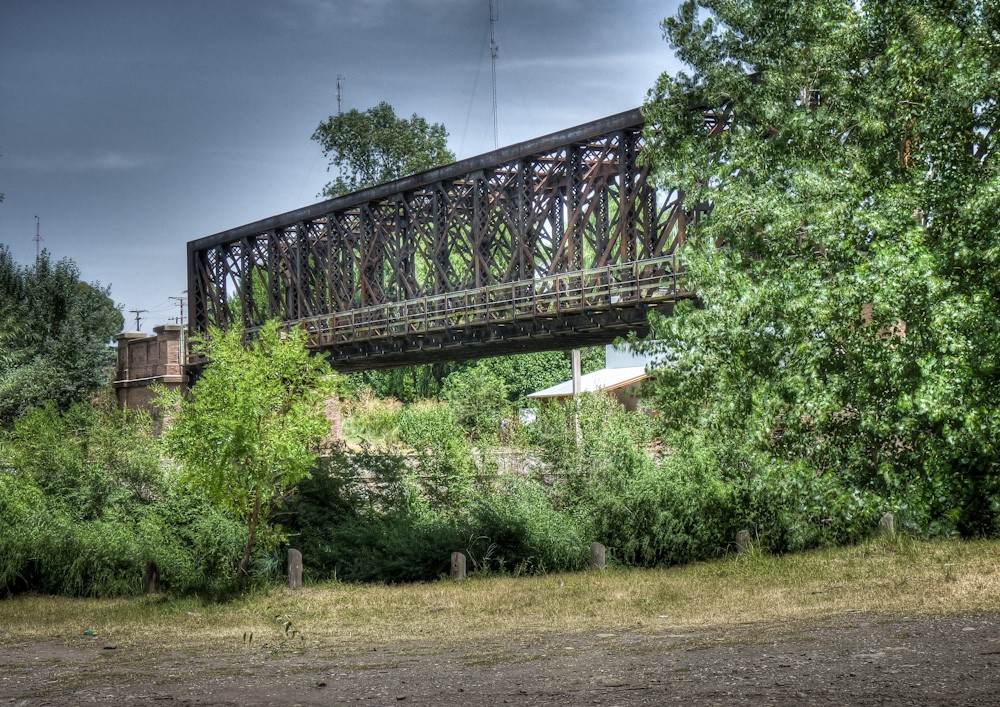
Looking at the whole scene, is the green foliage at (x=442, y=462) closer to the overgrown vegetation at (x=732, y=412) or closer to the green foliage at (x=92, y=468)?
the overgrown vegetation at (x=732, y=412)

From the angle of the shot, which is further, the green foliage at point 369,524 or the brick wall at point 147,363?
the brick wall at point 147,363

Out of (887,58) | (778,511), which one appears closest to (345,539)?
(778,511)

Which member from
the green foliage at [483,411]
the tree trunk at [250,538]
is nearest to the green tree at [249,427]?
the tree trunk at [250,538]

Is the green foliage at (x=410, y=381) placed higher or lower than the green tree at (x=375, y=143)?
lower

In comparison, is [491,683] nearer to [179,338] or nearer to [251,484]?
[251,484]

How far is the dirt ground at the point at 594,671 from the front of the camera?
905 cm

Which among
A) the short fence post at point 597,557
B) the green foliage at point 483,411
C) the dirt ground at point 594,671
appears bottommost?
the dirt ground at point 594,671

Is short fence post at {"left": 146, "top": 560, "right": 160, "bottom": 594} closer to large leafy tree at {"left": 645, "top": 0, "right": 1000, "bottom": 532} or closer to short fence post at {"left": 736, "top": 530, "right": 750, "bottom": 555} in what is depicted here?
large leafy tree at {"left": 645, "top": 0, "right": 1000, "bottom": 532}

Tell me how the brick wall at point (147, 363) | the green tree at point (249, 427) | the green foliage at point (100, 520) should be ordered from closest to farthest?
1. the green tree at point (249, 427)
2. the green foliage at point (100, 520)
3. the brick wall at point (147, 363)

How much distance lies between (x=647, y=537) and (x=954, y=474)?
6.32 m

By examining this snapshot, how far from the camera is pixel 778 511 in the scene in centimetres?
1898

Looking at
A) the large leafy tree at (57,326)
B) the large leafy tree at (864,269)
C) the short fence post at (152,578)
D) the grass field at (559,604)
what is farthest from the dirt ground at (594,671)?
the large leafy tree at (57,326)

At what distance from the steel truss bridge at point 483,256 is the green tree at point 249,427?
33.8 ft

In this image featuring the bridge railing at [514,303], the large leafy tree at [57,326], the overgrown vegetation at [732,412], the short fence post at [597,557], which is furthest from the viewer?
the large leafy tree at [57,326]
